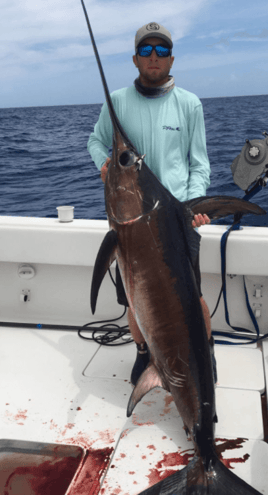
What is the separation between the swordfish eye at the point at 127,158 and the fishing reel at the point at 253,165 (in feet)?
3.60

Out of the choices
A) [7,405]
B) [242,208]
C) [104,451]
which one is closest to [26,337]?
[7,405]

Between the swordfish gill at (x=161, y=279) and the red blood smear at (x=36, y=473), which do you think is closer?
the swordfish gill at (x=161, y=279)

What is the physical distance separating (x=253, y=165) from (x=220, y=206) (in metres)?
0.85

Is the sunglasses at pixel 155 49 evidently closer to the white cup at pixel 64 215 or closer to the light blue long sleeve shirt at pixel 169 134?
the light blue long sleeve shirt at pixel 169 134

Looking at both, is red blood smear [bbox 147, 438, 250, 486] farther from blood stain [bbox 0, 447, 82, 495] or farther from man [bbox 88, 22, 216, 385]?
man [bbox 88, 22, 216, 385]

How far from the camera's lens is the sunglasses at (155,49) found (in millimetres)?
2344

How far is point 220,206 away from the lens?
196cm

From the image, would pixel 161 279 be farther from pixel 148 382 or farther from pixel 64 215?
pixel 64 215

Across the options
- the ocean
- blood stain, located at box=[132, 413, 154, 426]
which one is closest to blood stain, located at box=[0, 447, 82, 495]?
blood stain, located at box=[132, 413, 154, 426]

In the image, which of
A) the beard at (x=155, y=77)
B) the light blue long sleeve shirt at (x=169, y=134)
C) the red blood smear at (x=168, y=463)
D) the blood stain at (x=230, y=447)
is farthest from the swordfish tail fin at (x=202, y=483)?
the beard at (x=155, y=77)

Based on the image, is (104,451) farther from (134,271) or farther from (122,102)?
(122,102)

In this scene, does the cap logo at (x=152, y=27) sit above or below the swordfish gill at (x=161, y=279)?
above

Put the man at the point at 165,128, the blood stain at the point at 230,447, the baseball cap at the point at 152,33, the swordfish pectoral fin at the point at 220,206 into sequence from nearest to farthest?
1. the swordfish pectoral fin at the point at 220,206
2. the blood stain at the point at 230,447
3. the baseball cap at the point at 152,33
4. the man at the point at 165,128

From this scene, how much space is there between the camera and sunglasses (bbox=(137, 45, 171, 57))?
234 cm
